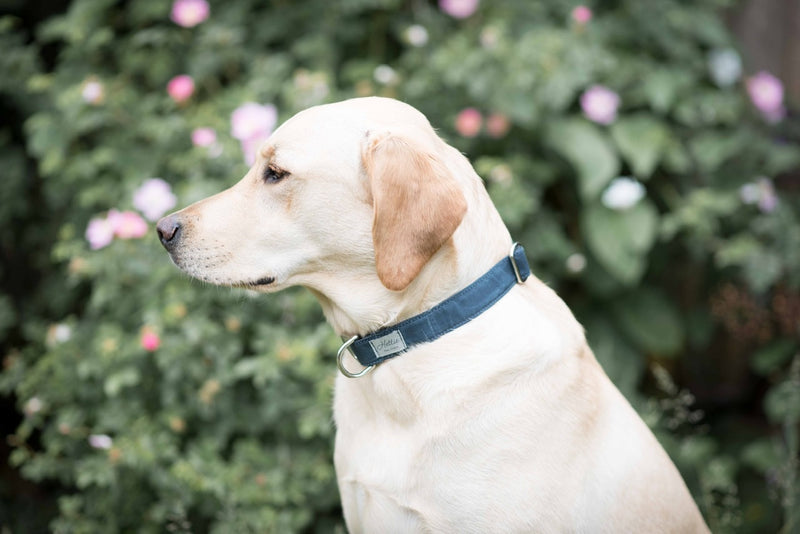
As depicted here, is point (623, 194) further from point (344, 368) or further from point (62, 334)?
point (62, 334)

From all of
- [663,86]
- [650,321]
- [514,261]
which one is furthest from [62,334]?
[663,86]

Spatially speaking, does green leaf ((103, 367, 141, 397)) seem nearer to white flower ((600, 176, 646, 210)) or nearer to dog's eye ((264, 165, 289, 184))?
dog's eye ((264, 165, 289, 184))

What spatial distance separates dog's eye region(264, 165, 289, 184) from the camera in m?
1.93

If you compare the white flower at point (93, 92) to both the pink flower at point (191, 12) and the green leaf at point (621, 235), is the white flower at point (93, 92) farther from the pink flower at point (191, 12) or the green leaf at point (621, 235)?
the green leaf at point (621, 235)

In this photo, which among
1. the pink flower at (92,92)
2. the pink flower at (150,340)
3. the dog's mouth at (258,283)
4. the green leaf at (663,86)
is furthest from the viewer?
the green leaf at (663,86)

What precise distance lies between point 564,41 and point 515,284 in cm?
191

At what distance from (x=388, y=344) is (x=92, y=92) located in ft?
6.94

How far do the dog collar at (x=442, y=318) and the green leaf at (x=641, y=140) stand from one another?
1.83m

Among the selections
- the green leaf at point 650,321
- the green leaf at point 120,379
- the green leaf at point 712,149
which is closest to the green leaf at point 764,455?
the green leaf at point 650,321

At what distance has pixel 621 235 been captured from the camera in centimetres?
353

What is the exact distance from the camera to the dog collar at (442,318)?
1845 millimetres

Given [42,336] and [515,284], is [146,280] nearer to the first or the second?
[42,336]

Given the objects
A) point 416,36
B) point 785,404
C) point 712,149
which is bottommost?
point 785,404

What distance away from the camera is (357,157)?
1858 millimetres
